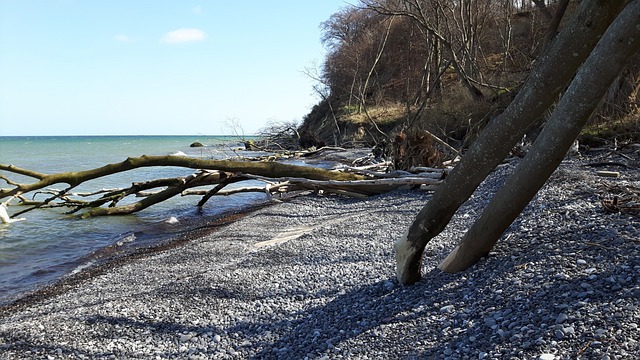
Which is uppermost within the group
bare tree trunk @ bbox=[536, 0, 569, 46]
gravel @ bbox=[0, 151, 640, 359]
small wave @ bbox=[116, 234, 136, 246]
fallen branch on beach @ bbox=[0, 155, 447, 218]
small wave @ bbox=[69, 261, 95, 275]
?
bare tree trunk @ bbox=[536, 0, 569, 46]

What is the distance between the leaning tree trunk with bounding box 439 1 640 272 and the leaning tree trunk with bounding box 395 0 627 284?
0.15 meters

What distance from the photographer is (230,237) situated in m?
8.98

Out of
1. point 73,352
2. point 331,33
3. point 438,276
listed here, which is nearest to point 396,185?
point 438,276

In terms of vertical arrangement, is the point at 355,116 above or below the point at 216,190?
above

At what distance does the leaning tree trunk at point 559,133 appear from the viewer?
3.04 metres

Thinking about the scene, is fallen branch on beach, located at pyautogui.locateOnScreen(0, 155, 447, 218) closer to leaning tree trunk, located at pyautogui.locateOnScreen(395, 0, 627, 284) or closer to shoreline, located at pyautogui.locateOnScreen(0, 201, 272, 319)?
shoreline, located at pyautogui.locateOnScreen(0, 201, 272, 319)

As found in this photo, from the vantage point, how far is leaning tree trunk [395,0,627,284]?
11.0ft

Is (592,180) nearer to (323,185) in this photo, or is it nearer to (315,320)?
(315,320)

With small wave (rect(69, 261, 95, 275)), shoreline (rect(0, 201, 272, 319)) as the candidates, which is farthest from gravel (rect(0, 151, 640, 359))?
small wave (rect(69, 261, 95, 275))

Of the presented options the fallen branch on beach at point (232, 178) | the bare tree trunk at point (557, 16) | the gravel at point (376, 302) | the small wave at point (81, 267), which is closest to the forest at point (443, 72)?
the bare tree trunk at point (557, 16)

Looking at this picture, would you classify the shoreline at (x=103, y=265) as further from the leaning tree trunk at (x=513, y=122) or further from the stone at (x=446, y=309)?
the stone at (x=446, y=309)

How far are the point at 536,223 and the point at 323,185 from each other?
6.60m

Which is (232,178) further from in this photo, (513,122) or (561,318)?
(561,318)

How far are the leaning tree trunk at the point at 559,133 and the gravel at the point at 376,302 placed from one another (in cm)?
24
